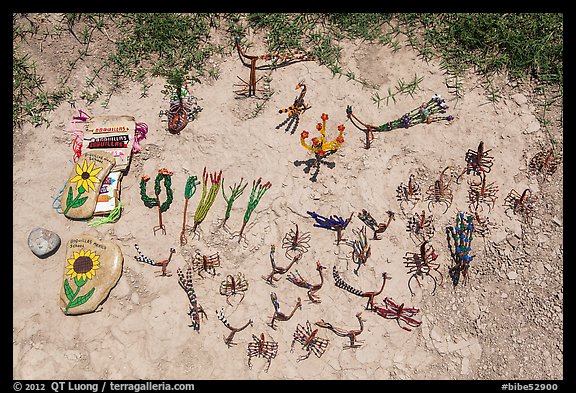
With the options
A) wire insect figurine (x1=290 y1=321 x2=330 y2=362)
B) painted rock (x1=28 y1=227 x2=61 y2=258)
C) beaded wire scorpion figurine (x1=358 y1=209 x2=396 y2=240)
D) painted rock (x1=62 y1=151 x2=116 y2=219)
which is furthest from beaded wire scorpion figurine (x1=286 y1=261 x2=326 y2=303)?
painted rock (x1=28 y1=227 x2=61 y2=258)

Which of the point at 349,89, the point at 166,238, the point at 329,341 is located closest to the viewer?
the point at 329,341

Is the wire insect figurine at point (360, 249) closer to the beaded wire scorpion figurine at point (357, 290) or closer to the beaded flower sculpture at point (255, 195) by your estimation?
the beaded wire scorpion figurine at point (357, 290)

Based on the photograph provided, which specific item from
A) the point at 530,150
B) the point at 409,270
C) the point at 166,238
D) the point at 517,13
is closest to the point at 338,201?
the point at 409,270

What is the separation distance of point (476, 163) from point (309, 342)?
400 centimetres

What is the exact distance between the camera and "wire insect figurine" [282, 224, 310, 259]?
319 inches

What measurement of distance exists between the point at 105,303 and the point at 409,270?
475 centimetres

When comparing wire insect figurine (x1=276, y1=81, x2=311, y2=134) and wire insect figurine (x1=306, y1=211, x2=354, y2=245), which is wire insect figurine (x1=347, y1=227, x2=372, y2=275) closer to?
wire insect figurine (x1=306, y1=211, x2=354, y2=245)

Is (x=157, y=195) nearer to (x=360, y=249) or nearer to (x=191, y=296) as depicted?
(x=191, y=296)

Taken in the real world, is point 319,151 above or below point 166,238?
above

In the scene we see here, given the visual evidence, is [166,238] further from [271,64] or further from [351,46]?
[351,46]

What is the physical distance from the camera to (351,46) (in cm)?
941

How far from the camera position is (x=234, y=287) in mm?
7875

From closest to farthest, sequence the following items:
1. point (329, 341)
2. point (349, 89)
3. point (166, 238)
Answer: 1. point (329, 341)
2. point (166, 238)
3. point (349, 89)

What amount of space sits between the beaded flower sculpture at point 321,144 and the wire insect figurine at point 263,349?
107 inches
